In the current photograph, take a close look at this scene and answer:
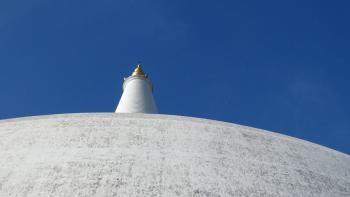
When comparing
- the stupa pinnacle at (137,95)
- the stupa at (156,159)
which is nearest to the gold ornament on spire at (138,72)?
the stupa pinnacle at (137,95)

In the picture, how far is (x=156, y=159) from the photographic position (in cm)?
695

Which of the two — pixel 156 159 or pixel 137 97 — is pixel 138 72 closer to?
pixel 137 97

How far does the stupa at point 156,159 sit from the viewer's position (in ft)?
20.9

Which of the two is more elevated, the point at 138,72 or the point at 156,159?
the point at 138,72

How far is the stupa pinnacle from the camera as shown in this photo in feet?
40.4

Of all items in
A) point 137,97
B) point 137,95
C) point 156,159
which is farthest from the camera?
point 137,95

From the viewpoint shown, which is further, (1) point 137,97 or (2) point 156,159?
(1) point 137,97

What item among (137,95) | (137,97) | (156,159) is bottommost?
(156,159)

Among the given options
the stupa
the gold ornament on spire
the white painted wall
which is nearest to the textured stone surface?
the stupa

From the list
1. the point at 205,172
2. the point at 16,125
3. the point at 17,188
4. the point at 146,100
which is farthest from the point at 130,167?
the point at 146,100

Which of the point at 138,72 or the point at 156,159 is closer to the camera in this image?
the point at 156,159

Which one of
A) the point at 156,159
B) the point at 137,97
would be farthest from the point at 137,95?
the point at 156,159

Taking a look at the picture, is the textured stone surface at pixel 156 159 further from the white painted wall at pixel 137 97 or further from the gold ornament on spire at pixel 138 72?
the gold ornament on spire at pixel 138 72

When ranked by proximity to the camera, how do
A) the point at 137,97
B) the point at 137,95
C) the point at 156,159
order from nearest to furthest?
the point at 156,159
the point at 137,97
the point at 137,95
